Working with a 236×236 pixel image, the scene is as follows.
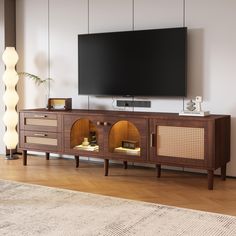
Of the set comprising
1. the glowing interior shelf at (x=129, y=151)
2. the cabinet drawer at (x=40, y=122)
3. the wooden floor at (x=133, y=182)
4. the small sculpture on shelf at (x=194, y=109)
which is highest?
the small sculpture on shelf at (x=194, y=109)

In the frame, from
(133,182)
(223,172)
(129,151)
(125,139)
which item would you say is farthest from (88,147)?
(223,172)

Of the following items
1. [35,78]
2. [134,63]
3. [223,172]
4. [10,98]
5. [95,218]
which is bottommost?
[95,218]

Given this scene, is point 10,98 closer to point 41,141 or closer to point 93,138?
point 41,141

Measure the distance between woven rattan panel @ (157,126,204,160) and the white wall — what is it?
562 millimetres

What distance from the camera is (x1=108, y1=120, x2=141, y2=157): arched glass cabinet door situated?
15.0ft

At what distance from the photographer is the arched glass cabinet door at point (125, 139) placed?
180 inches

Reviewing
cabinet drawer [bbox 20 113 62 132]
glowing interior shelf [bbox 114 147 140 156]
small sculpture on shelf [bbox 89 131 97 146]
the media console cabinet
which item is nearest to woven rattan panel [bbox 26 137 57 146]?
the media console cabinet

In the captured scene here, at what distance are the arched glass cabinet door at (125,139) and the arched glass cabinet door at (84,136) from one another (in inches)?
10.0

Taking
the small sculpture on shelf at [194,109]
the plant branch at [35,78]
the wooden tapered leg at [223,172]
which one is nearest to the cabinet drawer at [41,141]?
the plant branch at [35,78]

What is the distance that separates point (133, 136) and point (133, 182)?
675 mm

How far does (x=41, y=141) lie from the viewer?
16.7 ft

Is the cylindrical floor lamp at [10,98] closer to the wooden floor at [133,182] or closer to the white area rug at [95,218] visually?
the wooden floor at [133,182]

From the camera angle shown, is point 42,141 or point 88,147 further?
point 42,141

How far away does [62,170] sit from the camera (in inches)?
193
